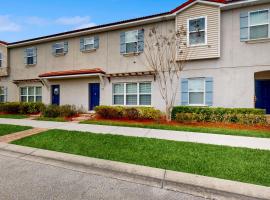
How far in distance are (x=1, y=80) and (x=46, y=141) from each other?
17.3 metres

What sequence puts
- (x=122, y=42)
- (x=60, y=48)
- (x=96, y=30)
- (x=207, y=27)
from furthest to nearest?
1. (x=60, y=48)
2. (x=96, y=30)
3. (x=122, y=42)
4. (x=207, y=27)

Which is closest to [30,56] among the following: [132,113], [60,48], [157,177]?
[60,48]

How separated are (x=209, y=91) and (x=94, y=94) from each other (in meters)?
8.65

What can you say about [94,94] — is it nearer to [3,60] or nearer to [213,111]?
[213,111]

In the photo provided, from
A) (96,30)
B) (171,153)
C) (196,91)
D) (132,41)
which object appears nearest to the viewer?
(171,153)

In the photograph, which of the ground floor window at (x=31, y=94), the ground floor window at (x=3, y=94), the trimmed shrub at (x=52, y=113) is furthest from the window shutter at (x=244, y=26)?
the ground floor window at (x=3, y=94)

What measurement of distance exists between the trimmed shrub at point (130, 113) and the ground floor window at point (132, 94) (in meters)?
1.54

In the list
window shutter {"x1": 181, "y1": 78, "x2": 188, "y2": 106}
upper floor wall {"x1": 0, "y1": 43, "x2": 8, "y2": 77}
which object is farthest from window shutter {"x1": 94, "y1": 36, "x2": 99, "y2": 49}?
upper floor wall {"x1": 0, "y1": 43, "x2": 8, "y2": 77}

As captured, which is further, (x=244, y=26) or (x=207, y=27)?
(x=207, y=27)

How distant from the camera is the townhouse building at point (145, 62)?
10.5 m

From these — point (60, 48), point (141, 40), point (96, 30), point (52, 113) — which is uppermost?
point (96, 30)

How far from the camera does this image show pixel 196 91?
456 inches

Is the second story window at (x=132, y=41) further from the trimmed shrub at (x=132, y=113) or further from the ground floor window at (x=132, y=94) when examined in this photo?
the trimmed shrub at (x=132, y=113)

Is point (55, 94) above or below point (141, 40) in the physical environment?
below
